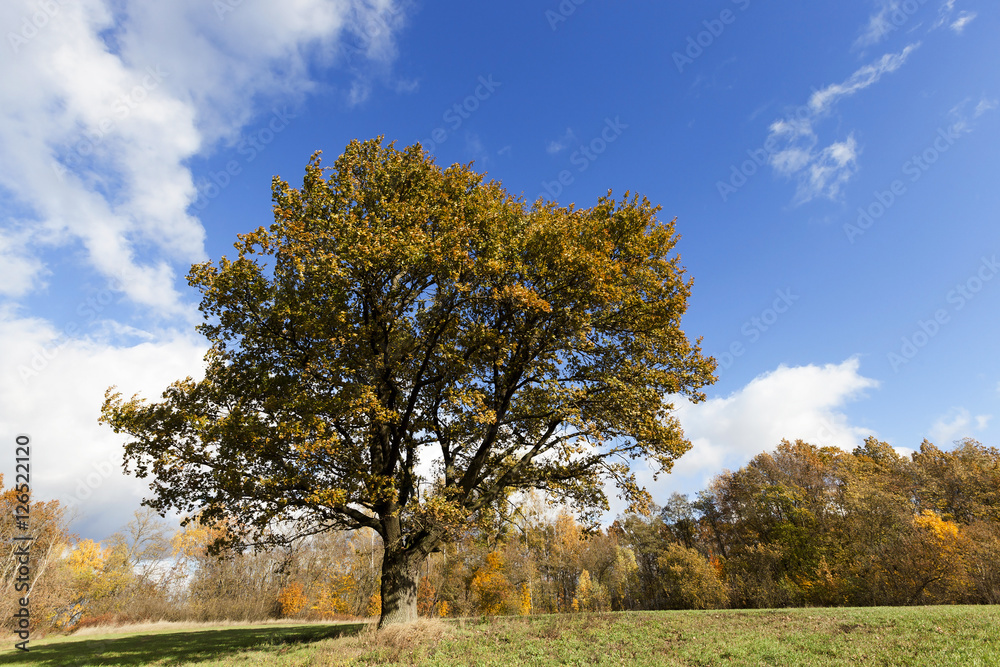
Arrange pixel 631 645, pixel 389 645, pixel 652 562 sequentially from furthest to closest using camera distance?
1. pixel 652 562
2. pixel 389 645
3. pixel 631 645

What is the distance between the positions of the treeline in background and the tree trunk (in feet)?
39.3

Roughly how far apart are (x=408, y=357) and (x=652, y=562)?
53.8 meters

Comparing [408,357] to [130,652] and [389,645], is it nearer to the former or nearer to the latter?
[389,645]

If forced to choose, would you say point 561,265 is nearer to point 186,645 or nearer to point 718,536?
point 186,645

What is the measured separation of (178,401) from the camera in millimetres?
12688

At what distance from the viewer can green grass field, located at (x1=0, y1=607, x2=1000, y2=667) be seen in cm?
928

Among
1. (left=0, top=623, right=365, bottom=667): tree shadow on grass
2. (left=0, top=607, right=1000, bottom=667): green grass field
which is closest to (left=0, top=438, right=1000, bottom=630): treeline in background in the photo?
(left=0, top=623, right=365, bottom=667): tree shadow on grass

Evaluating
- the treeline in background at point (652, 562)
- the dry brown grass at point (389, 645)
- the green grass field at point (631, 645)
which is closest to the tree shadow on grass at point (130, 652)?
the green grass field at point (631, 645)

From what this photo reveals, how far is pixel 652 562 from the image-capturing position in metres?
54.9

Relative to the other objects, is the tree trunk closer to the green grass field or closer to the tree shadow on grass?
the green grass field

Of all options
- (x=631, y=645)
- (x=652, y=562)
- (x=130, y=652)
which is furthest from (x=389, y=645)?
(x=652, y=562)

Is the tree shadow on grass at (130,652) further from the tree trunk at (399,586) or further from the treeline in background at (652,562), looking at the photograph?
the treeline in background at (652,562)

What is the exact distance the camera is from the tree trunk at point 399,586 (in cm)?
1370

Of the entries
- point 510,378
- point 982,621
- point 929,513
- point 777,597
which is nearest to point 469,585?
point 777,597
